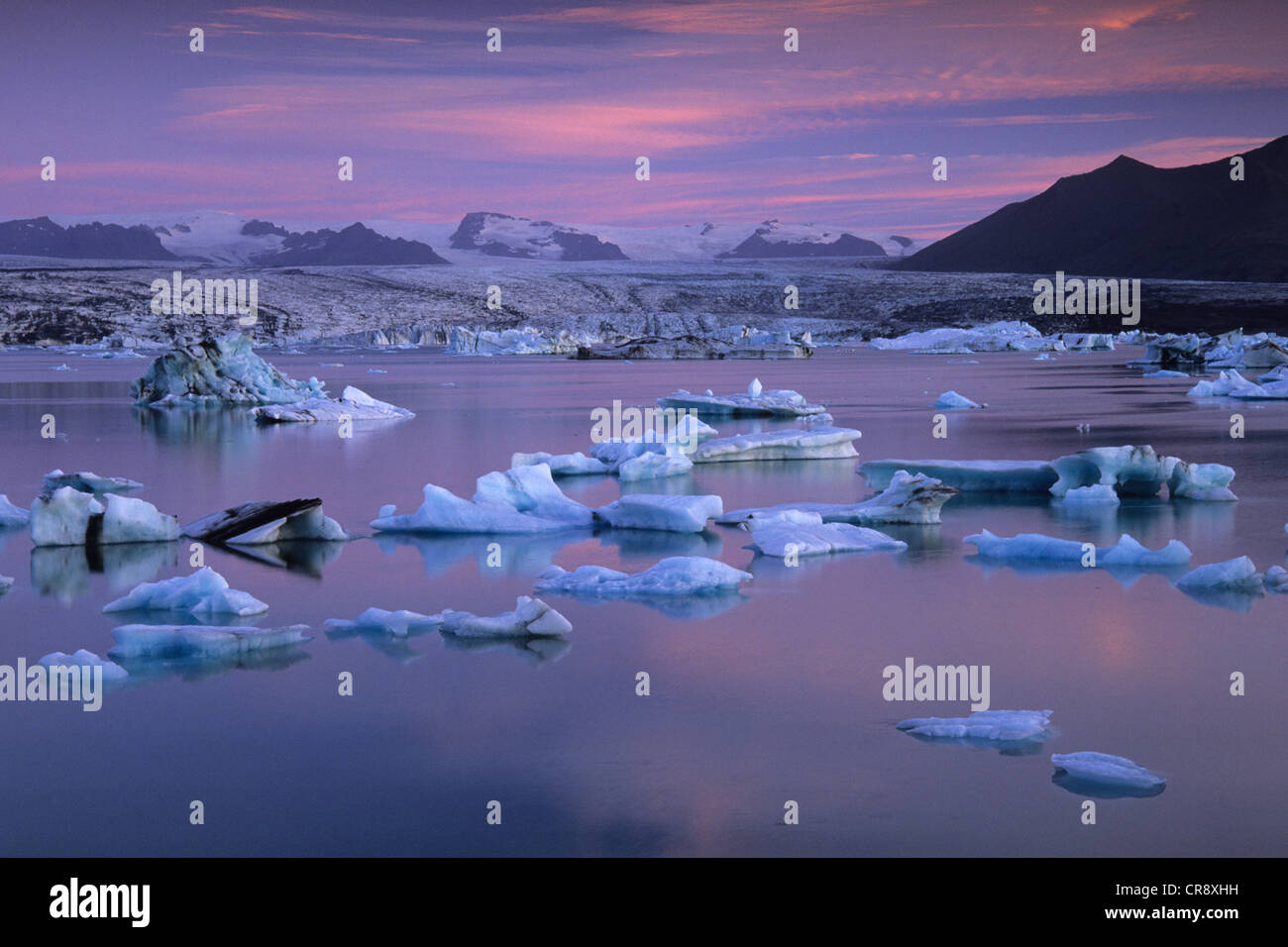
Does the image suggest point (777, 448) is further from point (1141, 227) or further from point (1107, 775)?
point (1141, 227)

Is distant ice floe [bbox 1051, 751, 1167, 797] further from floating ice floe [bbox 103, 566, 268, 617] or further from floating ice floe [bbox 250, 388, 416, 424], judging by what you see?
floating ice floe [bbox 250, 388, 416, 424]

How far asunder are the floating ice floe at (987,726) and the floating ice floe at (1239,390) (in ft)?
60.5

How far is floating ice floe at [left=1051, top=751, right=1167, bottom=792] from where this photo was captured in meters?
3.82

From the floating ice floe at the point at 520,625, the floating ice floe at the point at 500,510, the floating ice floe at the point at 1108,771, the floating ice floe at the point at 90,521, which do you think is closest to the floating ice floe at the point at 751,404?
the floating ice floe at the point at 500,510

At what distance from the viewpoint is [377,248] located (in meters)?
164

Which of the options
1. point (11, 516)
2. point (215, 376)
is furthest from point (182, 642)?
point (215, 376)

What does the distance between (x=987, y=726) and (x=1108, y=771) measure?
0.47 m

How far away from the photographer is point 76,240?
6457 inches

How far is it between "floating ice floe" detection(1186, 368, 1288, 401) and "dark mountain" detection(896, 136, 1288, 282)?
8964 centimetres

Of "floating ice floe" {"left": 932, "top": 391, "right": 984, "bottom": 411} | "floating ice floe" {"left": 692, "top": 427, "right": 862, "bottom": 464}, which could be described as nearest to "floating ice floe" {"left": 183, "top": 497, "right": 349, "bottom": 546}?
"floating ice floe" {"left": 692, "top": 427, "right": 862, "bottom": 464}

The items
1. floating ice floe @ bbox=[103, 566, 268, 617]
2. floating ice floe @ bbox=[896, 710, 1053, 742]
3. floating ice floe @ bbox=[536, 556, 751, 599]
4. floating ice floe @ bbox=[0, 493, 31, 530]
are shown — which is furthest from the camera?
floating ice floe @ bbox=[0, 493, 31, 530]

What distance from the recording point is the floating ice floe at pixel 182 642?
5289 millimetres

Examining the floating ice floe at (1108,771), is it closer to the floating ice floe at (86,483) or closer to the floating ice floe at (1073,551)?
the floating ice floe at (1073,551)
